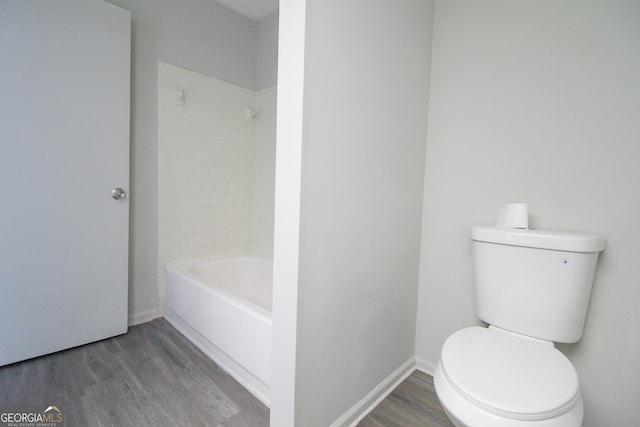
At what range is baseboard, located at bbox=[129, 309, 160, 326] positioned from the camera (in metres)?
2.00

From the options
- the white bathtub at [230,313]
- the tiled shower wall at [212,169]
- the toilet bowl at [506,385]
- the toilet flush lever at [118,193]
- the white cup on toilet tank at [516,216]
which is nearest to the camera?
the toilet bowl at [506,385]

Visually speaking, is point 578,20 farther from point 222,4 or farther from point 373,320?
point 222,4

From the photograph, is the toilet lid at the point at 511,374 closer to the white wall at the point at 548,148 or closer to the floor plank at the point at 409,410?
the white wall at the point at 548,148

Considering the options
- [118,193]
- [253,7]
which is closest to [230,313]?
[118,193]

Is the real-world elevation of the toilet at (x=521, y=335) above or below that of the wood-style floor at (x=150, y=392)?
above

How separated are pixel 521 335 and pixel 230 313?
1.35 metres

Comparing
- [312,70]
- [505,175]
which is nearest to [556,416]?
[505,175]

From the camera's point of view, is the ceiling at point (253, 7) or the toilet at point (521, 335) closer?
the toilet at point (521, 335)

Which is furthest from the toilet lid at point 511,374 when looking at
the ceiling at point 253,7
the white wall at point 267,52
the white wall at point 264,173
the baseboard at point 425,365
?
the ceiling at point 253,7

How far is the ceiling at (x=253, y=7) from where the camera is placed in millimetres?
2205

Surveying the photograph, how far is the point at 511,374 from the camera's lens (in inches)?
33.8

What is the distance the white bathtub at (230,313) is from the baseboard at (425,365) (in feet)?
2.93

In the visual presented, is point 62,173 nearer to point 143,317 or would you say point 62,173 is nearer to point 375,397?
point 143,317

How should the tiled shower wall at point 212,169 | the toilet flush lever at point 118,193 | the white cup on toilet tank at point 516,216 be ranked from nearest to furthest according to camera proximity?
the white cup on toilet tank at point 516,216 → the toilet flush lever at point 118,193 → the tiled shower wall at point 212,169
